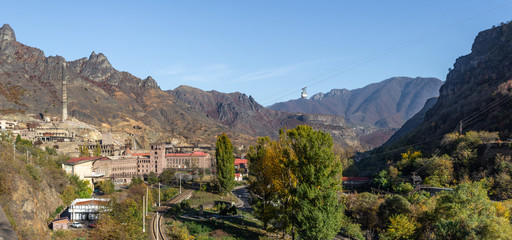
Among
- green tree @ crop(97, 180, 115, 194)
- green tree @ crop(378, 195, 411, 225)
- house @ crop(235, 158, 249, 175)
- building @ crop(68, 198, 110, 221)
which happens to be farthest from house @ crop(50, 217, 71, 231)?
house @ crop(235, 158, 249, 175)

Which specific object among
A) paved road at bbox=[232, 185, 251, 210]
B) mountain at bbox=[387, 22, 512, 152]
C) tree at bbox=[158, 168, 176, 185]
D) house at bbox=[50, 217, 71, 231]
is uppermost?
mountain at bbox=[387, 22, 512, 152]

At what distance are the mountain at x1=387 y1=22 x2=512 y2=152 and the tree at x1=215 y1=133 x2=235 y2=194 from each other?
142 feet

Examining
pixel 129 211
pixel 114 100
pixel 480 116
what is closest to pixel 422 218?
pixel 129 211

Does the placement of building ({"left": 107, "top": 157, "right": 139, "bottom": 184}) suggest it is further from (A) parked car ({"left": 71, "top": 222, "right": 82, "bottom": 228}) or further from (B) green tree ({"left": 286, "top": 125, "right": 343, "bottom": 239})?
(B) green tree ({"left": 286, "top": 125, "right": 343, "bottom": 239})

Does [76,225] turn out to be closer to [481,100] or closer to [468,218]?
[468,218]

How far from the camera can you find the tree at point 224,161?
2323 inches

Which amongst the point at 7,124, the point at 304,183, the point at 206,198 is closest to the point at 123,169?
the point at 206,198

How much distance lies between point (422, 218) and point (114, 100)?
181 m

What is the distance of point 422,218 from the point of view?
107ft

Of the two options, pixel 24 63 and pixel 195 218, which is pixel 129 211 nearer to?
pixel 195 218

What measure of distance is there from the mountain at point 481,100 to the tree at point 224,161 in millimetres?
Answer: 43329

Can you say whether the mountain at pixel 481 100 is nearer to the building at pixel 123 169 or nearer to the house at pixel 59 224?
the house at pixel 59 224

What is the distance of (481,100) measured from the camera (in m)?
83.9

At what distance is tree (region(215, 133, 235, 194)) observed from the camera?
59.0m
